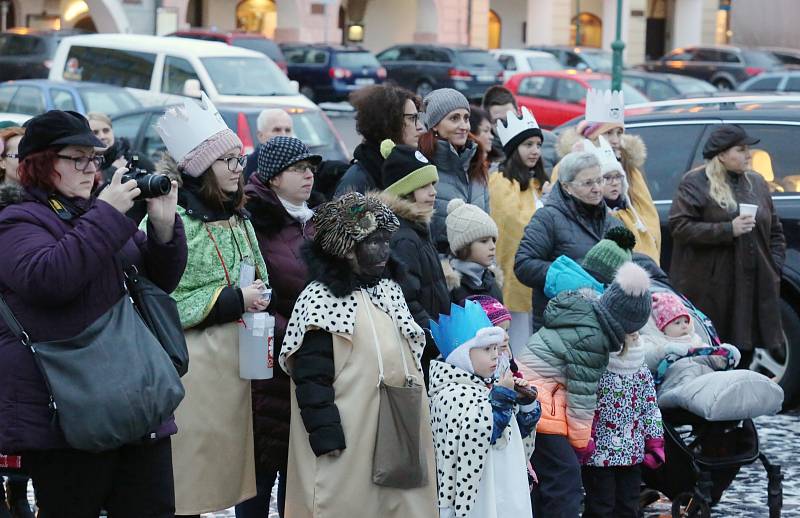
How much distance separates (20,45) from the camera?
28.3 meters

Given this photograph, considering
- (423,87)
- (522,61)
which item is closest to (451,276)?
(522,61)

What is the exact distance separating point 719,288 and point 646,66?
99.2 ft

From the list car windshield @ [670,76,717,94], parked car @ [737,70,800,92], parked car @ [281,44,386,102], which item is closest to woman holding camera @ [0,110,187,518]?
parked car @ [737,70,800,92]

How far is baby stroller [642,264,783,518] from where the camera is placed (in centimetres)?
624

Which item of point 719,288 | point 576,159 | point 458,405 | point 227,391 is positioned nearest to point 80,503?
point 227,391

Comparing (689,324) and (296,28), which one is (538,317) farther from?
(296,28)

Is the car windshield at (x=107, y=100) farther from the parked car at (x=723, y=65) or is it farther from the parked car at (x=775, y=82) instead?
the parked car at (x=723, y=65)

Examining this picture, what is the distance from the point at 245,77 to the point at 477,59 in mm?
15071

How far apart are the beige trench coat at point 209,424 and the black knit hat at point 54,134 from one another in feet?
3.52

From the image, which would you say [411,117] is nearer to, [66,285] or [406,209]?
[406,209]

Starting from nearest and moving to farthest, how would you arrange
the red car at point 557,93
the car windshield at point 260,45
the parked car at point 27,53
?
the red car at point 557,93 → the parked car at point 27,53 → the car windshield at point 260,45

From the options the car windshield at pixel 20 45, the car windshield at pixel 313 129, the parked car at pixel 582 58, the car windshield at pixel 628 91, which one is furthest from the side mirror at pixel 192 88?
the parked car at pixel 582 58

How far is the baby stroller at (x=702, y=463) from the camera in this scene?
20.5ft

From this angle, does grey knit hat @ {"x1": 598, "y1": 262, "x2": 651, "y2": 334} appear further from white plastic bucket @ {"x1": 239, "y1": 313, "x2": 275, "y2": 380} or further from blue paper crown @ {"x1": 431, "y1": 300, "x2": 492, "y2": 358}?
white plastic bucket @ {"x1": 239, "y1": 313, "x2": 275, "y2": 380}
